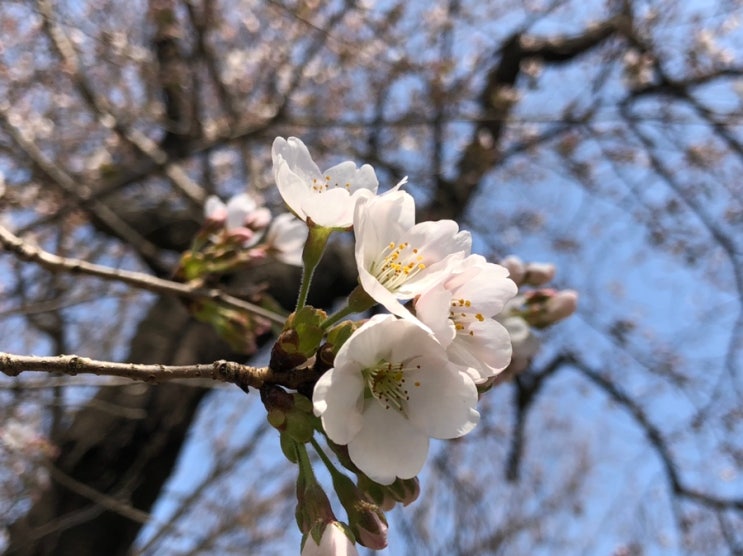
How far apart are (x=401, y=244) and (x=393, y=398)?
0.20 metres

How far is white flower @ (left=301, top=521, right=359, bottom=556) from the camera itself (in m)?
0.71

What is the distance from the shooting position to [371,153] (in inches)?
154

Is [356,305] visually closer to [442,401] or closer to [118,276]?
[442,401]

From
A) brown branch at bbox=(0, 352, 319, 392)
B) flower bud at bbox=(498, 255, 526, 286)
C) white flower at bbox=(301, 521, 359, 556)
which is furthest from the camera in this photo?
flower bud at bbox=(498, 255, 526, 286)

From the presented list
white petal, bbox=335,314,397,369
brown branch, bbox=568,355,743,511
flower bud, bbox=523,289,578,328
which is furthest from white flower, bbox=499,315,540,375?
brown branch, bbox=568,355,743,511

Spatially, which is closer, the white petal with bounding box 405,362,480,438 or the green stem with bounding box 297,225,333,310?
the white petal with bounding box 405,362,480,438

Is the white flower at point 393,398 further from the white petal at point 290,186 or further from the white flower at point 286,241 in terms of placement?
the white flower at point 286,241

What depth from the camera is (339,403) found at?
657 mm

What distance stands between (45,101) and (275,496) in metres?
3.19

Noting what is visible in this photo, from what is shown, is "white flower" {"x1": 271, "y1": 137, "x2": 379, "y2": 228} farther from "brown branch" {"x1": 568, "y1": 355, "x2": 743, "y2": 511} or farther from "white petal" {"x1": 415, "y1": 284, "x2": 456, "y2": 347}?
"brown branch" {"x1": 568, "y1": 355, "x2": 743, "y2": 511}

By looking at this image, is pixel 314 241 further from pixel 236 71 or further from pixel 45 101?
pixel 236 71

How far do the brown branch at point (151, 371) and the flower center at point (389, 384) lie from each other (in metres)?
0.07

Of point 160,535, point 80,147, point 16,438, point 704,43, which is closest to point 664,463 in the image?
point 704,43

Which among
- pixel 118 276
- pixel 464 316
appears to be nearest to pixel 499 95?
pixel 118 276
